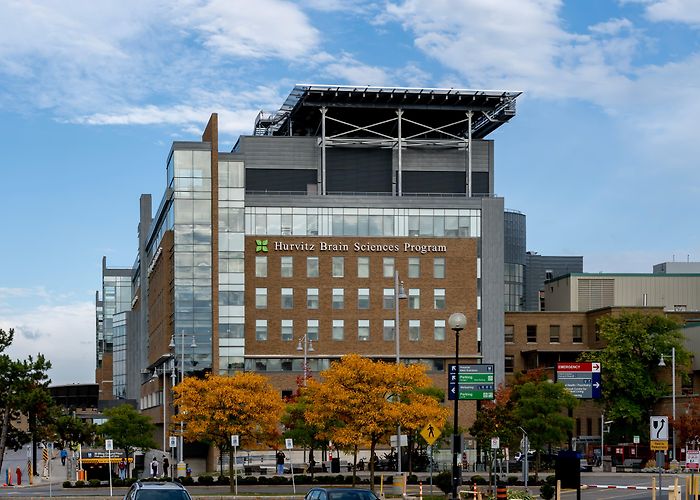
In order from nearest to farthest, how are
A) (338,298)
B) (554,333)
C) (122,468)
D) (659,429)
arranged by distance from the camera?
(659,429) < (122,468) < (338,298) < (554,333)

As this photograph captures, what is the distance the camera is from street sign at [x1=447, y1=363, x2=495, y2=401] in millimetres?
89438

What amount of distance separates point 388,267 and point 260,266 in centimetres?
1150

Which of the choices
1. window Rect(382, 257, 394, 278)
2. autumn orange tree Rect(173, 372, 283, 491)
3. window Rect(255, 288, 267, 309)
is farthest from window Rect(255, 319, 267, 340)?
autumn orange tree Rect(173, 372, 283, 491)

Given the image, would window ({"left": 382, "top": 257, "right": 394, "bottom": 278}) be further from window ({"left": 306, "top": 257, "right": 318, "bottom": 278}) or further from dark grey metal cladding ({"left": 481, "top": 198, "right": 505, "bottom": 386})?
dark grey metal cladding ({"left": 481, "top": 198, "right": 505, "bottom": 386})

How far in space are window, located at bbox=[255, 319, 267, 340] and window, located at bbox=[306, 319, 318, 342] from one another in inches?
150

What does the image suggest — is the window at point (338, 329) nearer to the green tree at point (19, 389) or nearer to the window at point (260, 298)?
the window at point (260, 298)

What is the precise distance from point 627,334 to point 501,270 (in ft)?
41.9

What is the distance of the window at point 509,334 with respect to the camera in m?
123

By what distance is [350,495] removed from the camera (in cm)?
3700

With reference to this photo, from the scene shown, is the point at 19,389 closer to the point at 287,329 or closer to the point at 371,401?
the point at 371,401

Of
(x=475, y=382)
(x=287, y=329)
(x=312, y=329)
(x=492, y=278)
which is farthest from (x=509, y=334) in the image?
(x=475, y=382)

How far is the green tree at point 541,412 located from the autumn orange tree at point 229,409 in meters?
16.1

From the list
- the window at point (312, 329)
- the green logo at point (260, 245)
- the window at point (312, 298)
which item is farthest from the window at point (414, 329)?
the green logo at point (260, 245)

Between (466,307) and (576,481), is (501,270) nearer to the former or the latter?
(466,307)
